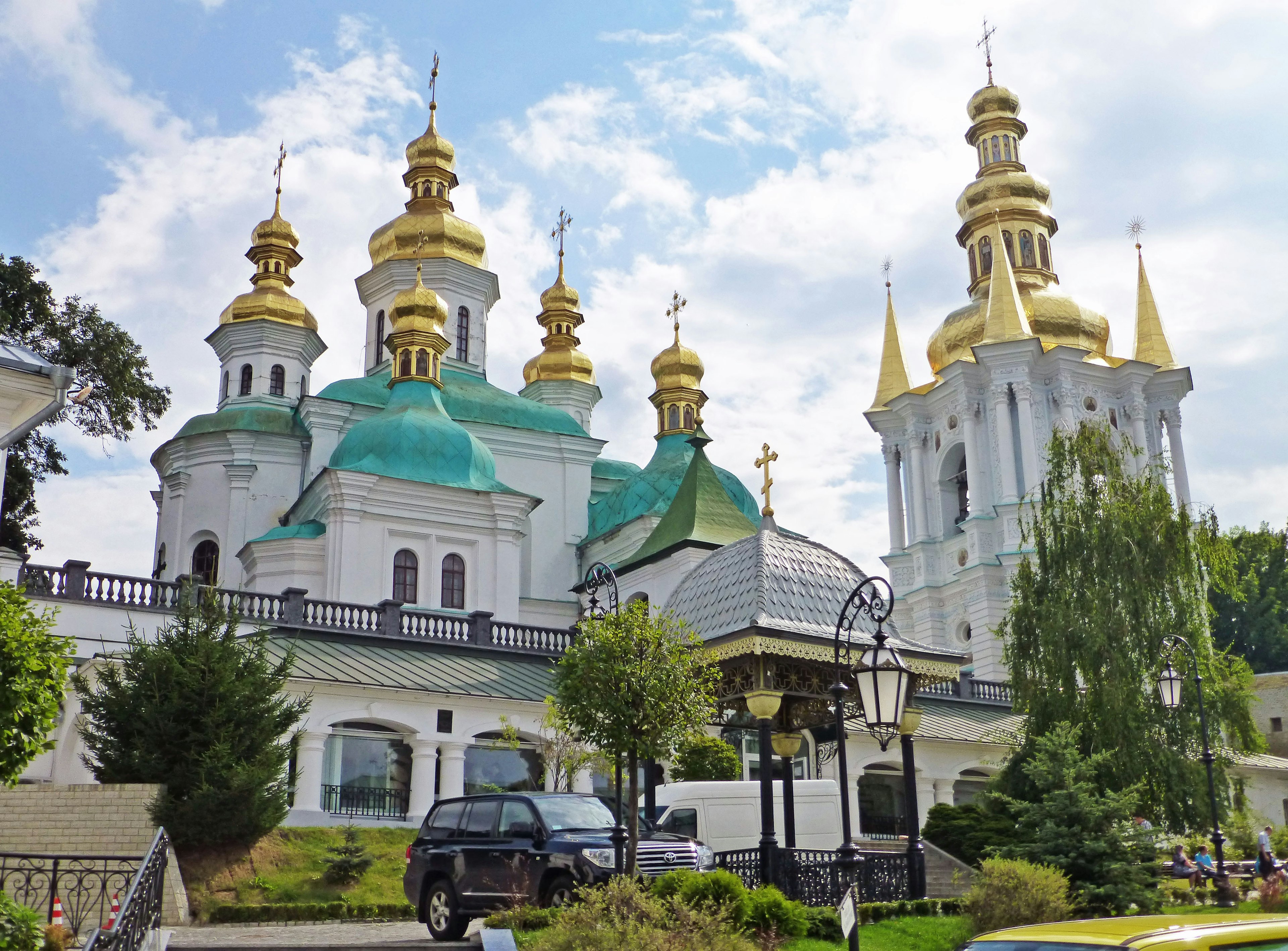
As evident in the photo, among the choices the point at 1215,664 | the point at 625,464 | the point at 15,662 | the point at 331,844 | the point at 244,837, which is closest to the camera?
the point at 15,662

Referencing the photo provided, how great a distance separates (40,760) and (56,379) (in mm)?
7695

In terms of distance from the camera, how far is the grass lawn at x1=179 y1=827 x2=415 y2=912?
16.9m

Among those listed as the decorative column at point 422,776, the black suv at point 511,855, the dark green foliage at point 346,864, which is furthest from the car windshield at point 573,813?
the decorative column at point 422,776

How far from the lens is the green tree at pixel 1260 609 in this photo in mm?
58719

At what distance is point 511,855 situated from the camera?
13383mm

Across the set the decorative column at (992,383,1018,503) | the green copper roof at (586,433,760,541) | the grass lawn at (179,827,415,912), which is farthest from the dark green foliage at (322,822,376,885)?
the decorative column at (992,383,1018,503)

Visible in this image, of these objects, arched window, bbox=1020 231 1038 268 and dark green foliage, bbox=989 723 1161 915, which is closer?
dark green foliage, bbox=989 723 1161 915

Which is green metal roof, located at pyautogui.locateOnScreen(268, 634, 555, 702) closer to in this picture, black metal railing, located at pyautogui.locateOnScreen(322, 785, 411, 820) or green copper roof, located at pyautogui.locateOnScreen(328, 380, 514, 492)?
black metal railing, located at pyautogui.locateOnScreen(322, 785, 411, 820)

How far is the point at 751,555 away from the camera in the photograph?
18250mm

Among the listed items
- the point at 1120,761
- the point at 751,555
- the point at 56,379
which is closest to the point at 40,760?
the point at 56,379

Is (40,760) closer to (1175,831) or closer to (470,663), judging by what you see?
(470,663)

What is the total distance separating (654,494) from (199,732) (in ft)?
86.5

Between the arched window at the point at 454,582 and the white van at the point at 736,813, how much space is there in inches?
699

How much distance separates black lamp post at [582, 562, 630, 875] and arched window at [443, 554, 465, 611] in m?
16.4
